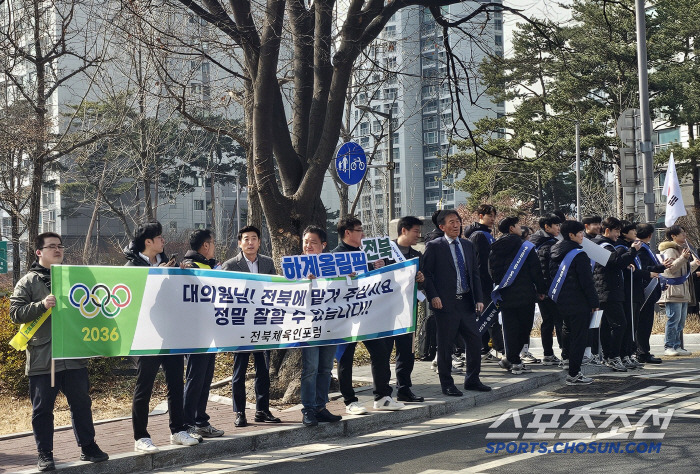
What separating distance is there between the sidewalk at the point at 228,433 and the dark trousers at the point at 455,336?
9.8 inches

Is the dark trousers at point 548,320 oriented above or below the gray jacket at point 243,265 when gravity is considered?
below

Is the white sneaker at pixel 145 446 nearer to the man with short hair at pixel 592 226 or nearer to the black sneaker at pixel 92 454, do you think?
the black sneaker at pixel 92 454

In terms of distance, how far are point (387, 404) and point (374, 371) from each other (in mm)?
397

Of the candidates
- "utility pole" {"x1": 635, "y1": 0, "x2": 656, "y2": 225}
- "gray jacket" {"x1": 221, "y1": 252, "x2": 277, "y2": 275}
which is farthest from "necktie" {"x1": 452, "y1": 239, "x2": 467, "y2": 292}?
"utility pole" {"x1": 635, "y1": 0, "x2": 656, "y2": 225}

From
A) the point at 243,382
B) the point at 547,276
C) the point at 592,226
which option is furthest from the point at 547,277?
the point at 243,382

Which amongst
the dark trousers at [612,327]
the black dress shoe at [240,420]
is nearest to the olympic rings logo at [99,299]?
the black dress shoe at [240,420]

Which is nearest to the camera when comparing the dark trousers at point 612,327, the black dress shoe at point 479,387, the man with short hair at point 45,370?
the man with short hair at point 45,370

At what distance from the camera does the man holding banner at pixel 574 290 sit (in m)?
10.0

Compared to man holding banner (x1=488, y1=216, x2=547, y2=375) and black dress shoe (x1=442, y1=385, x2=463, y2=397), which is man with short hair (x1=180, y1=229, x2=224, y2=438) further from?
man holding banner (x1=488, y1=216, x2=547, y2=375)

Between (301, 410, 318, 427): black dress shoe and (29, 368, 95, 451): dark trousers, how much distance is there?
2.10 meters

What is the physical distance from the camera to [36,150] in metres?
16.9

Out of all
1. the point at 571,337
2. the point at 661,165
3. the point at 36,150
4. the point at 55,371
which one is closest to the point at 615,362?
the point at 571,337

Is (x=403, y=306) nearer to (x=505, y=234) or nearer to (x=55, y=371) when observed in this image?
(x=505, y=234)

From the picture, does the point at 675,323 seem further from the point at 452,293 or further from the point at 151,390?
the point at 151,390
